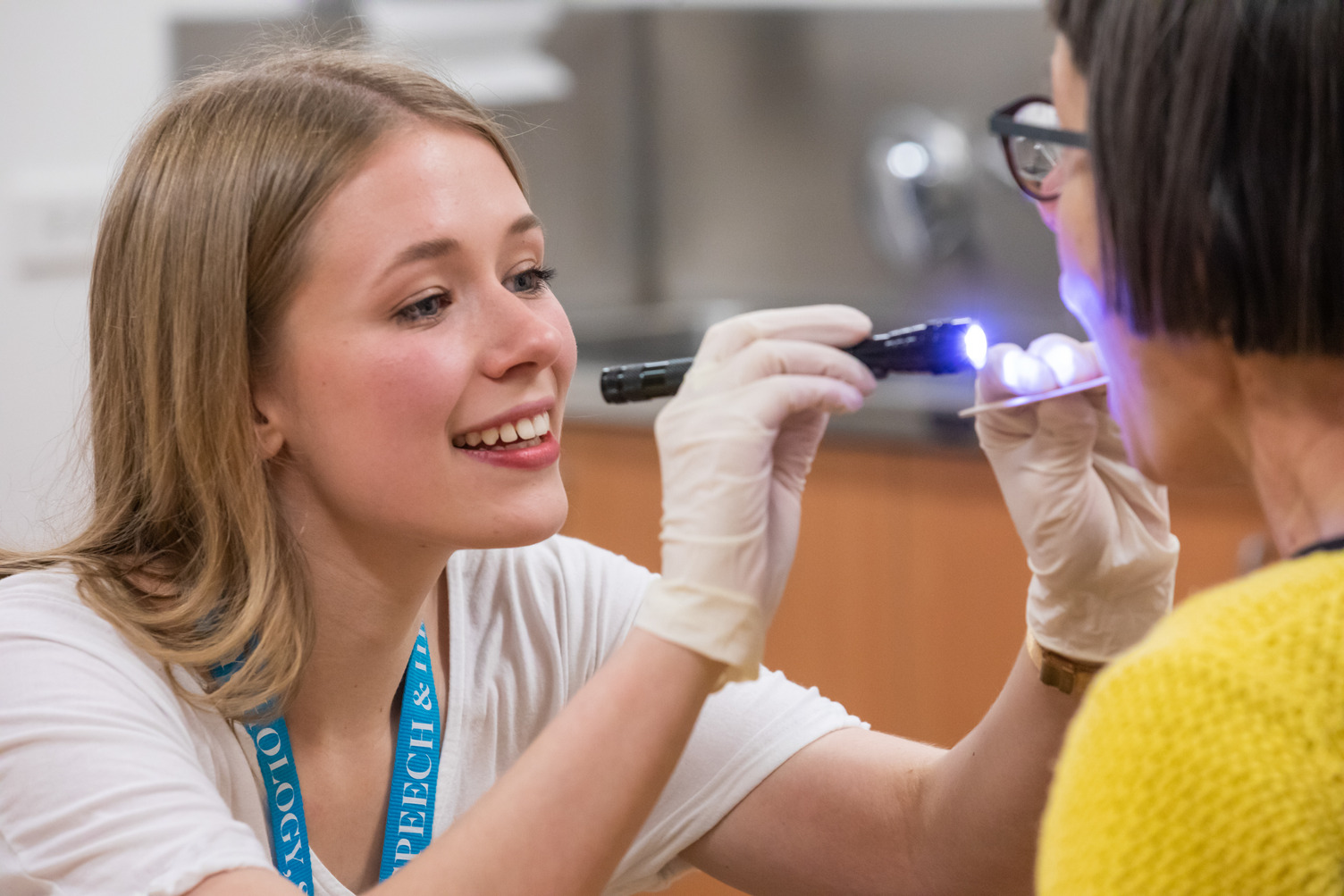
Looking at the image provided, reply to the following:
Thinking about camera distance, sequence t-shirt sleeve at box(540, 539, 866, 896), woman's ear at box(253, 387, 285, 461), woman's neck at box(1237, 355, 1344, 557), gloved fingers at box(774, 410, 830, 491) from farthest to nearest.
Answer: t-shirt sleeve at box(540, 539, 866, 896) < woman's ear at box(253, 387, 285, 461) < gloved fingers at box(774, 410, 830, 491) < woman's neck at box(1237, 355, 1344, 557)

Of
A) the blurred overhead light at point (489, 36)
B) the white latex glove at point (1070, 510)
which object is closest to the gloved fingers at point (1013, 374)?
the white latex glove at point (1070, 510)

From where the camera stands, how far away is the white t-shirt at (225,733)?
856mm

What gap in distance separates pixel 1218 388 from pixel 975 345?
20 centimetres

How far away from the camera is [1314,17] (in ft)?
2.09

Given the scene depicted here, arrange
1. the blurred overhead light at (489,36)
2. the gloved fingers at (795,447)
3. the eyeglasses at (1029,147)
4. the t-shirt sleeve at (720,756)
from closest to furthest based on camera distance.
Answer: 1. the eyeglasses at (1029,147)
2. the gloved fingers at (795,447)
3. the t-shirt sleeve at (720,756)
4. the blurred overhead light at (489,36)

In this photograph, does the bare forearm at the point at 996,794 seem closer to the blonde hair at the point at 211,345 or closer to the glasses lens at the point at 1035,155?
the glasses lens at the point at 1035,155

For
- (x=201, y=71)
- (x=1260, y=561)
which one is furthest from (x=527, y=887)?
(x=1260, y=561)

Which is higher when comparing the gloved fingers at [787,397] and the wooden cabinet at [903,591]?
the gloved fingers at [787,397]

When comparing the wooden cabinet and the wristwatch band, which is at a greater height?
the wristwatch band

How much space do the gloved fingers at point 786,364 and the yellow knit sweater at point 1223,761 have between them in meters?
0.32

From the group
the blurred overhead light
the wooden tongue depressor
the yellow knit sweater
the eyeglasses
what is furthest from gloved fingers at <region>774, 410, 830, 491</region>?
the blurred overhead light

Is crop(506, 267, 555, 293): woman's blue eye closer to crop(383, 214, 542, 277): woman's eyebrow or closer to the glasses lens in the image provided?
crop(383, 214, 542, 277): woman's eyebrow

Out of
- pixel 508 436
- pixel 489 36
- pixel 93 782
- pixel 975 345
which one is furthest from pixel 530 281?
pixel 489 36

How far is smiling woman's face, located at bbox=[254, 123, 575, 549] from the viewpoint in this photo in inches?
39.3
